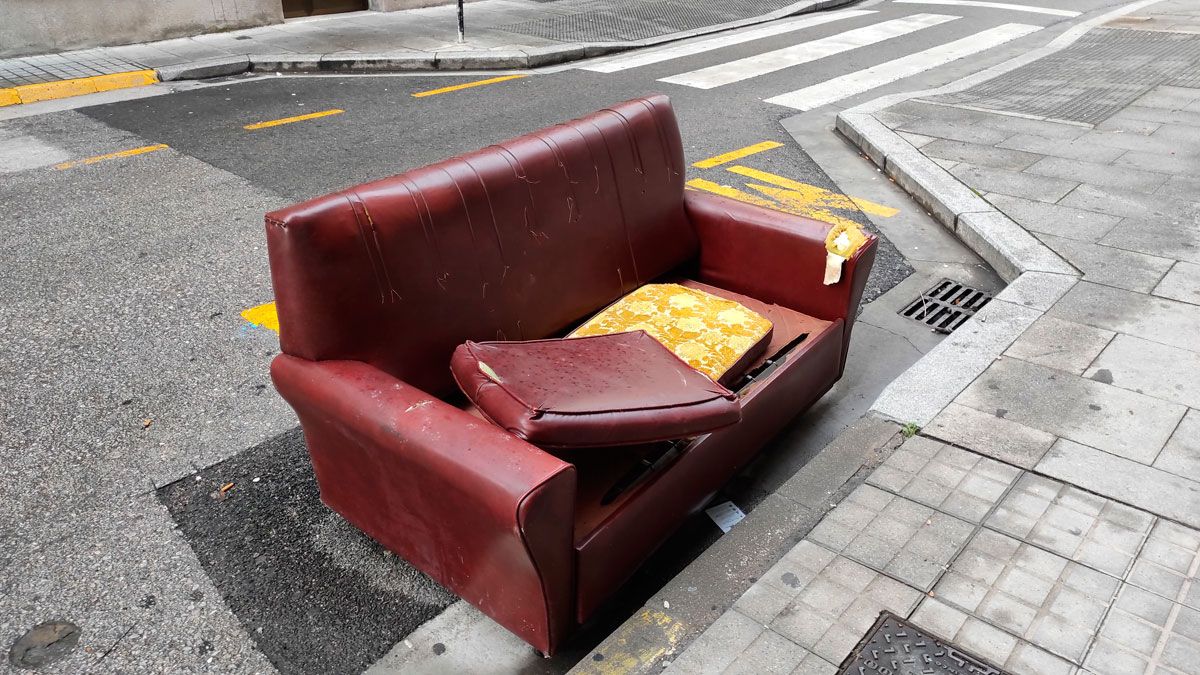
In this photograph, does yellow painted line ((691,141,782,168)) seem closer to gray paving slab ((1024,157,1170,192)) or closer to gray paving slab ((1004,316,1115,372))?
gray paving slab ((1024,157,1170,192))

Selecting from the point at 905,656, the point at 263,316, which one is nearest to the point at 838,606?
the point at 905,656

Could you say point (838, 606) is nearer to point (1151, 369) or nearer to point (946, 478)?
point (946, 478)

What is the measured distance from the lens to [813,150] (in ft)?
26.2

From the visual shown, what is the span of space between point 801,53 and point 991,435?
9102mm

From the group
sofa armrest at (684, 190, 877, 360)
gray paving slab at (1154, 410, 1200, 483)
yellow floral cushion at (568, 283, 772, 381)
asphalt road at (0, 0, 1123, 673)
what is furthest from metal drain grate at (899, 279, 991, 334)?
yellow floral cushion at (568, 283, 772, 381)

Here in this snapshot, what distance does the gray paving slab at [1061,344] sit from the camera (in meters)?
4.25

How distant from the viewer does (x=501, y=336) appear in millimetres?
3418

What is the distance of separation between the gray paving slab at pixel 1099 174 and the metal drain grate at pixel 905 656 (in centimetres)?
516

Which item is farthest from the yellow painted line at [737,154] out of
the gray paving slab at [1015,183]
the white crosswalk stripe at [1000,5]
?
the white crosswalk stripe at [1000,5]

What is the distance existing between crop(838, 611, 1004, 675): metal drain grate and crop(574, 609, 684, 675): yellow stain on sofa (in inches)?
20.7

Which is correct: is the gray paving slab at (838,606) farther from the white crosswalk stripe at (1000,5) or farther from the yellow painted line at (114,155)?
the white crosswalk stripe at (1000,5)

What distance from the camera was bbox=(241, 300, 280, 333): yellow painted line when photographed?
4879 mm

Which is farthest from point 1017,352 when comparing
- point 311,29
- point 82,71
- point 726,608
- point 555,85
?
point 311,29

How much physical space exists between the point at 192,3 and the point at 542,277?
33.9ft
